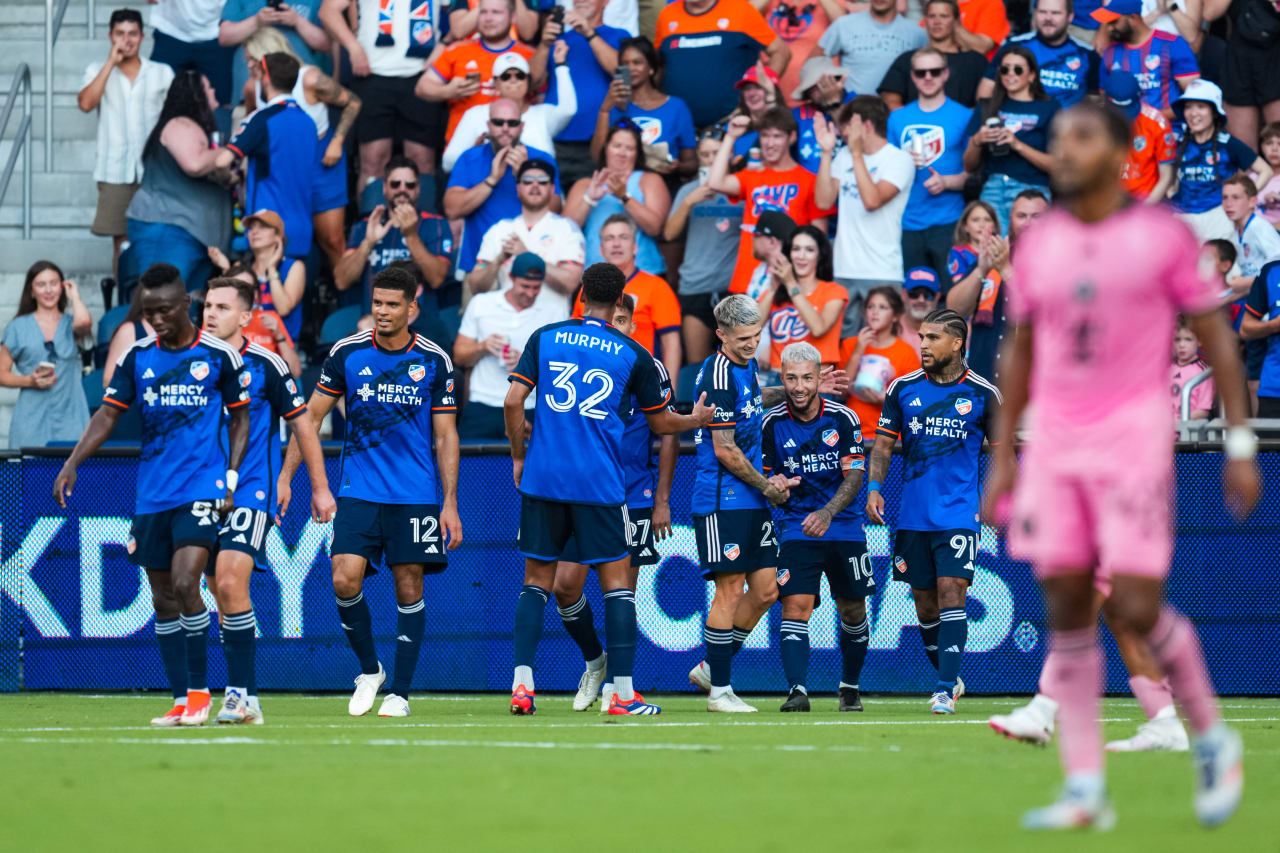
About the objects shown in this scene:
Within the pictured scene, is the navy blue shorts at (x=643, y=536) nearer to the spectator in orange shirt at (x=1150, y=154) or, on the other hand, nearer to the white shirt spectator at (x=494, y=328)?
the white shirt spectator at (x=494, y=328)

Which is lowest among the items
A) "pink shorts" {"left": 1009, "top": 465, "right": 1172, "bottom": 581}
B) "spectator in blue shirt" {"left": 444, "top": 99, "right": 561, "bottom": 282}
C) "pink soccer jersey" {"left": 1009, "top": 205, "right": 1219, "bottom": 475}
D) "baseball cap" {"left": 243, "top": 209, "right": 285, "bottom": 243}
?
"pink shorts" {"left": 1009, "top": 465, "right": 1172, "bottom": 581}

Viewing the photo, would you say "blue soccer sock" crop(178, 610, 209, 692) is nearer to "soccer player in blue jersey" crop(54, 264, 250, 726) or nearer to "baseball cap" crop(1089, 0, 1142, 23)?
"soccer player in blue jersey" crop(54, 264, 250, 726)

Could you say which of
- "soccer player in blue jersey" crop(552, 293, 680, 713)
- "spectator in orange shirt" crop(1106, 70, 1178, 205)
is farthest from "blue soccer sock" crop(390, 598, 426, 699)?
"spectator in orange shirt" crop(1106, 70, 1178, 205)

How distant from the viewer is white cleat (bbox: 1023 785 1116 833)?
493 cm

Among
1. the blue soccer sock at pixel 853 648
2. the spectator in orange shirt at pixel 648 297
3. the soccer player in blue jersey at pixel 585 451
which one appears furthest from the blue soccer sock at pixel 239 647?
the spectator in orange shirt at pixel 648 297

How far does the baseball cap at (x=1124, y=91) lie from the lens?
47.6 feet

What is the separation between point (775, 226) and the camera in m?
14.1

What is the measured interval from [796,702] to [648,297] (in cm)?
426

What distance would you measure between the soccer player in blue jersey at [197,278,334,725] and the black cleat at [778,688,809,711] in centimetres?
316

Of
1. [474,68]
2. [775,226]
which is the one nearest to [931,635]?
[775,226]

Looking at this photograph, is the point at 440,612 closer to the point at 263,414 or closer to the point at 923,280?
the point at 263,414

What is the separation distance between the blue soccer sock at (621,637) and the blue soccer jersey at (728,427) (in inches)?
43.8

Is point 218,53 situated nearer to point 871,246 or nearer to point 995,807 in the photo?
point 871,246

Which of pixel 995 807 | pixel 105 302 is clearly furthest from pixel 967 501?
pixel 105 302
